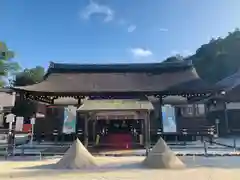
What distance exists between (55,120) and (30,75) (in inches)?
1335

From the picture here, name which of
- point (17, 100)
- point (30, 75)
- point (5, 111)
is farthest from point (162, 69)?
point (30, 75)

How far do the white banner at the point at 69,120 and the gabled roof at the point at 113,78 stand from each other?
3.63ft

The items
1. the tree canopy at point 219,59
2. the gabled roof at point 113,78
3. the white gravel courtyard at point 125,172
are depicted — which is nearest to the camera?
the white gravel courtyard at point 125,172

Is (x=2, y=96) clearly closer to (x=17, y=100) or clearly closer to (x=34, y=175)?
(x=17, y=100)

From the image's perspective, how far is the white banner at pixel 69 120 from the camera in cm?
1429

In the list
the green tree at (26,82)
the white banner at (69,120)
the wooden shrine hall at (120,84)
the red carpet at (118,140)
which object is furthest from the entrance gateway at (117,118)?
the green tree at (26,82)

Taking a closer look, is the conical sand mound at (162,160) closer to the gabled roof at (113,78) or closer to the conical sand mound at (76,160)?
the conical sand mound at (76,160)

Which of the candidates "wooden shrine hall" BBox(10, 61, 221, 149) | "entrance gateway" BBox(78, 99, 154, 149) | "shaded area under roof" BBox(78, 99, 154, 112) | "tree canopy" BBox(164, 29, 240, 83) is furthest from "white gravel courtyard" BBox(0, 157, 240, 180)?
"tree canopy" BBox(164, 29, 240, 83)

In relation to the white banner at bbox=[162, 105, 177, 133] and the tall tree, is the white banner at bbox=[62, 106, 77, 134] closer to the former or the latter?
the white banner at bbox=[162, 105, 177, 133]

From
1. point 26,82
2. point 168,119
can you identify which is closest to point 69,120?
point 168,119

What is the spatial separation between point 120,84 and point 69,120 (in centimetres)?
431

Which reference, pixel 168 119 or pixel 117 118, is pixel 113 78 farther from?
pixel 168 119

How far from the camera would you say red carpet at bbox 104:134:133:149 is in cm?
1494

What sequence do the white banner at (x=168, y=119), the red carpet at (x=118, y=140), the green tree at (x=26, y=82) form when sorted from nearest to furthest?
the white banner at (x=168, y=119)
the red carpet at (x=118, y=140)
the green tree at (x=26, y=82)
